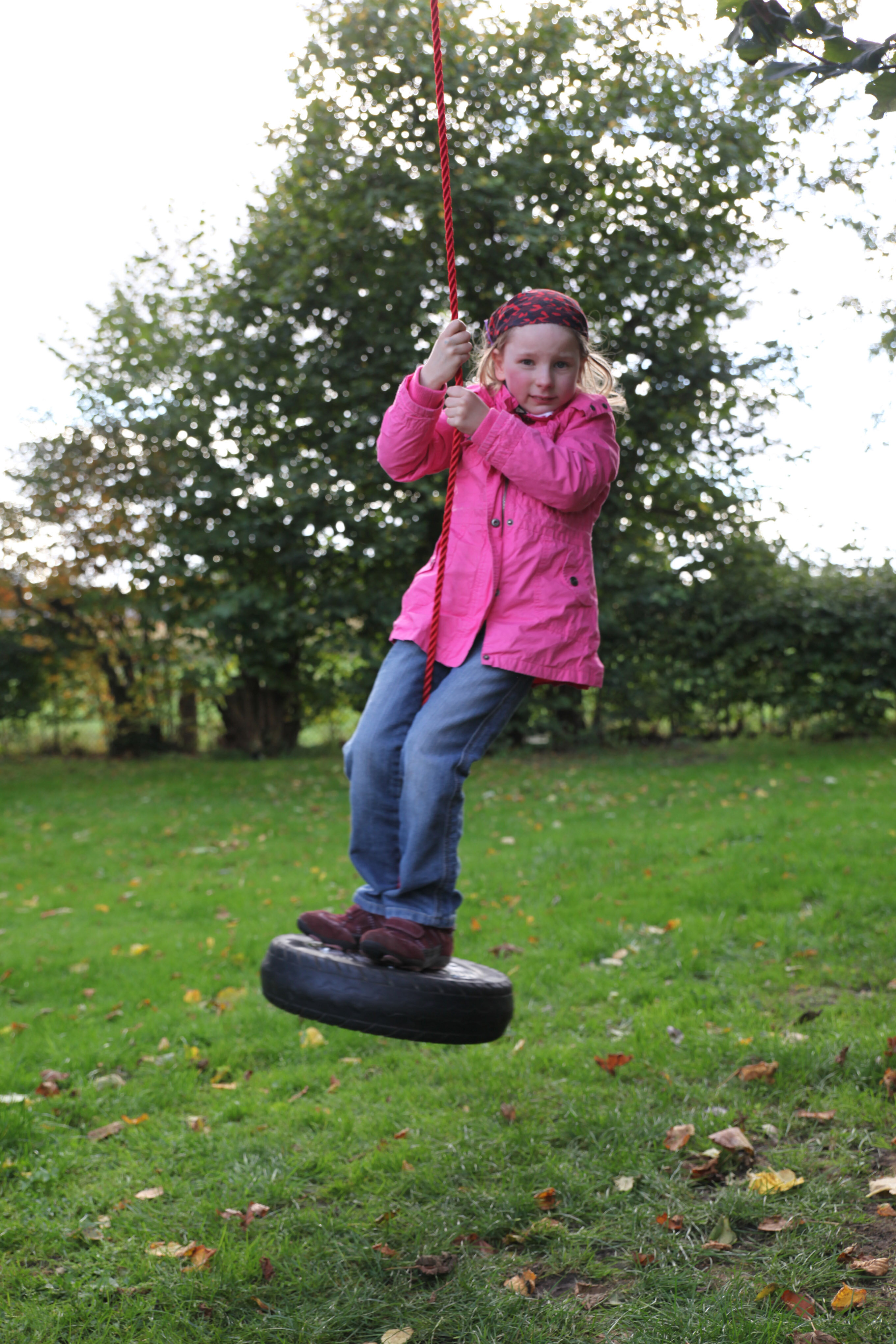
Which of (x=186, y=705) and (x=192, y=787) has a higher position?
(x=186, y=705)

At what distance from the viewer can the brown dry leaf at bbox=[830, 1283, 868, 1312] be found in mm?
2551

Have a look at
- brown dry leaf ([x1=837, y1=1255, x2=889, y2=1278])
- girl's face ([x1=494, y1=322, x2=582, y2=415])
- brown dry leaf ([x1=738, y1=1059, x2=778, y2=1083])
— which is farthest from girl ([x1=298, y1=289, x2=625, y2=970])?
brown dry leaf ([x1=738, y1=1059, x2=778, y2=1083])

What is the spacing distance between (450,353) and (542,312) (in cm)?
28

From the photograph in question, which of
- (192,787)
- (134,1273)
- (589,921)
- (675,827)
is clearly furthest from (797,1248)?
(192,787)

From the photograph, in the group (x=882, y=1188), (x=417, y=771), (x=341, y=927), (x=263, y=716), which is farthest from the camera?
(x=263, y=716)

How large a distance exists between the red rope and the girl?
39mm

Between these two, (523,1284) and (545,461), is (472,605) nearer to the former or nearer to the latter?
(545,461)

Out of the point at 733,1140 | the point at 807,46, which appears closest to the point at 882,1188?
the point at 733,1140

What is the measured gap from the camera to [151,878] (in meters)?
7.79

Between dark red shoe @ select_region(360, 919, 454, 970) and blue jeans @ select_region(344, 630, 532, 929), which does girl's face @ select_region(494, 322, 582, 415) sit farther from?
dark red shoe @ select_region(360, 919, 454, 970)

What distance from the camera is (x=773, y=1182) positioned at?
3123mm

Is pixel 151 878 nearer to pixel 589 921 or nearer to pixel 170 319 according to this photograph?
pixel 589 921

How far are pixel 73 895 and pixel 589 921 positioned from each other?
12.2 ft

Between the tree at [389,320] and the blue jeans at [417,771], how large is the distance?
28.4 ft
